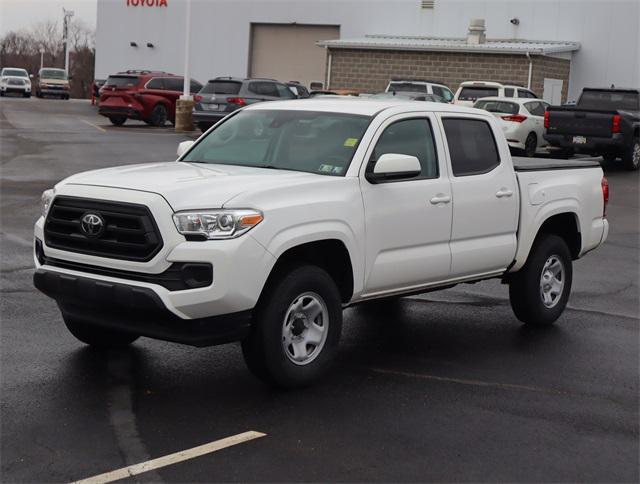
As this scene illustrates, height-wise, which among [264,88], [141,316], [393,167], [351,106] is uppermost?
[351,106]

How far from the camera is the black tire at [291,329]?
6.38 metres

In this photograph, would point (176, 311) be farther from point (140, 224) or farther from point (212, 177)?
point (212, 177)

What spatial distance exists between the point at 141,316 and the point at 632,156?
21.4 m

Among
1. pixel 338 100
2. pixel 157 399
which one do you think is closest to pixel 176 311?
pixel 157 399

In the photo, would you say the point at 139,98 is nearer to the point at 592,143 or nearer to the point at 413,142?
the point at 592,143

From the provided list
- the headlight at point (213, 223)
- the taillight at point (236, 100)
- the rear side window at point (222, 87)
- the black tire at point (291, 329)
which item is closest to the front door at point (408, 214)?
the black tire at point (291, 329)

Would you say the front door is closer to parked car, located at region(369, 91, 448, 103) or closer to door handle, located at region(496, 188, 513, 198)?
door handle, located at region(496, 188, 513, 198)

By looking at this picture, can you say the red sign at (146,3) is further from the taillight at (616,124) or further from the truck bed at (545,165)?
the truck bed at (545,165)

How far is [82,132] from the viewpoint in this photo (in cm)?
3119

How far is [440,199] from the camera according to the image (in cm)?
765

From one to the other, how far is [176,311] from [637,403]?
313cm

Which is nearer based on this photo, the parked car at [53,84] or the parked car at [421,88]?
the parked car at [421,88]

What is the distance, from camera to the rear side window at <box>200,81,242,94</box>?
3028 centimetres

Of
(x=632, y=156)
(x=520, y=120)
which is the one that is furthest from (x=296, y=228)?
(x=632, y=156)
